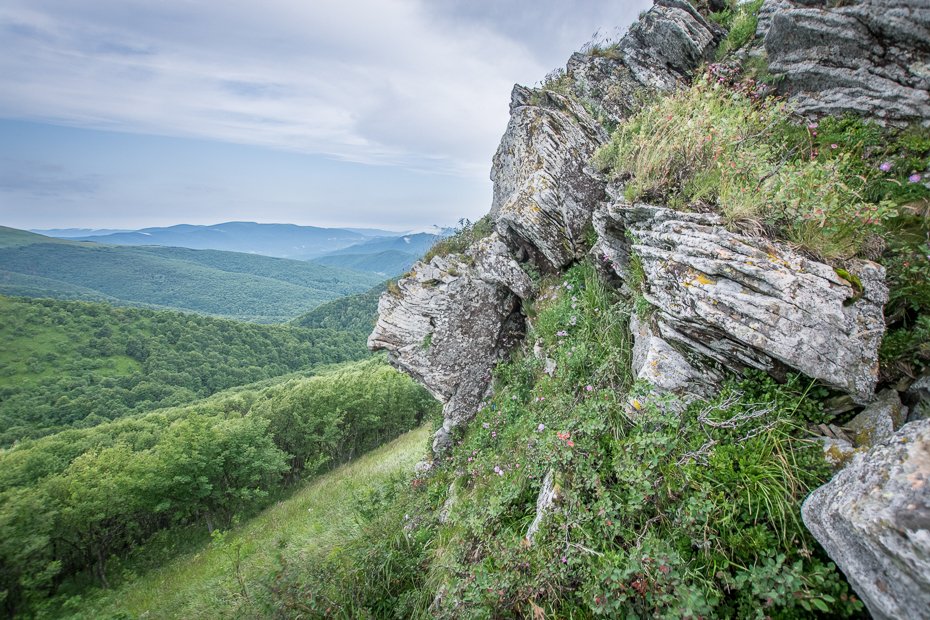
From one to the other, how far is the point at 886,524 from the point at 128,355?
173 metres

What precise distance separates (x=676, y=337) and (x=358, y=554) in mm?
5259

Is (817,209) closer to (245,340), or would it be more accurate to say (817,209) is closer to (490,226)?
(490,226)

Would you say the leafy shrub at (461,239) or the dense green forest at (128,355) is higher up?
the leafy shrub at (461,239)

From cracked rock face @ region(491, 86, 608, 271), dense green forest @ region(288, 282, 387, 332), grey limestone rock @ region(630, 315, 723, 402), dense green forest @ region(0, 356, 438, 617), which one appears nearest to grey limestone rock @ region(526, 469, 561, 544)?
grey limestone rock @ region(630, 315, 723, 402)

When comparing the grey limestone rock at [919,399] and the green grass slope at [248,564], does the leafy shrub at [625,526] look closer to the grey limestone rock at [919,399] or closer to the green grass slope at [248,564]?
the grey limestone rock at [919,399]

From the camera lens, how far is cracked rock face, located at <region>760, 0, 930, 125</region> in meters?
4.42

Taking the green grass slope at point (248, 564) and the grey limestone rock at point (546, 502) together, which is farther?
the green grass slope at point (248, 564)

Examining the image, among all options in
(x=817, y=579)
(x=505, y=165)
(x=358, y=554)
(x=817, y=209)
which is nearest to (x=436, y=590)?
(x=358, y=554)

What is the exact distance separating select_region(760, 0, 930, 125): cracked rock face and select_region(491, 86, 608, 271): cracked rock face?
3323mm

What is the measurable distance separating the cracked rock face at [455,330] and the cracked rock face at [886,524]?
695 centimetres

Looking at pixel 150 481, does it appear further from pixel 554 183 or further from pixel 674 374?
pixel 674 374

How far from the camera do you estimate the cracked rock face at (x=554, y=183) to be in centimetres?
736

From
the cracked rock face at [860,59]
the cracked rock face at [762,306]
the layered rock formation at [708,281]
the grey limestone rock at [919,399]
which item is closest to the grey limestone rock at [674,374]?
the layered rock formation at [708,281]

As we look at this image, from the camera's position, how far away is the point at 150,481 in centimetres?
2380
